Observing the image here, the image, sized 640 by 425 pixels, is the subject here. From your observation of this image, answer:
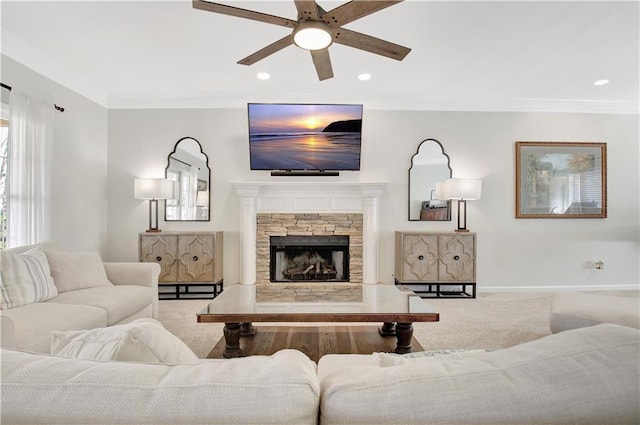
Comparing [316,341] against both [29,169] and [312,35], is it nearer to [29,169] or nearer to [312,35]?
[312,35]

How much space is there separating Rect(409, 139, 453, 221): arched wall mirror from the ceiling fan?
237cm

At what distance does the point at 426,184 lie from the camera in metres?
4.51

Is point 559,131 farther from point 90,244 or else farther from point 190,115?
point 90,244

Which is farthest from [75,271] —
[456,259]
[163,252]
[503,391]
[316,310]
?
[456,259]

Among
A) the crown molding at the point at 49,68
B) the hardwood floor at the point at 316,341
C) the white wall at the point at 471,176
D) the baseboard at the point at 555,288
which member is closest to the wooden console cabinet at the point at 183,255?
the white wall at the point at 471,176

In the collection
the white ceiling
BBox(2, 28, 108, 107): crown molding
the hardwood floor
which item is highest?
the white ceiling

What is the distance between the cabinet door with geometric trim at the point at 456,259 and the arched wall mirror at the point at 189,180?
3049 mm

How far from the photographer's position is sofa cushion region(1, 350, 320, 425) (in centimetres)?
55

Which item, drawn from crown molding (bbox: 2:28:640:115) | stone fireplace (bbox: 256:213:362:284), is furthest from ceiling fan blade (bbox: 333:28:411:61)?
stone fireplace (bbox: 256:213:362:284)

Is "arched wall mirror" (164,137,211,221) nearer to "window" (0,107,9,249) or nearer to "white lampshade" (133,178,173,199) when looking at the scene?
"white lampshade" (133,178,173,199)

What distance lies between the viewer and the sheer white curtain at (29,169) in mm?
2941

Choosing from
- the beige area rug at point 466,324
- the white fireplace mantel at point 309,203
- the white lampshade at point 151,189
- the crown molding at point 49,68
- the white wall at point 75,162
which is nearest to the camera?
the beige area rug at point 466,324

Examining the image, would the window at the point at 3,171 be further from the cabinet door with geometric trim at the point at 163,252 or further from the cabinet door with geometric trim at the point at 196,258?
the cabinet door with geometric trim at the point at 196,258

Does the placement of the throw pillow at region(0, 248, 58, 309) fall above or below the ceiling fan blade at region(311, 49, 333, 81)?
below
